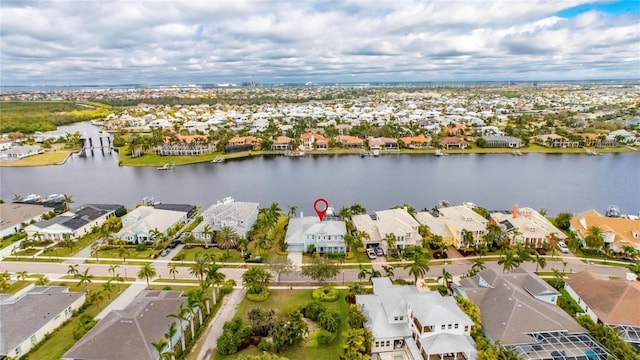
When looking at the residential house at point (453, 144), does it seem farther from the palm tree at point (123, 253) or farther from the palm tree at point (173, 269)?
the palm tree at point (123, 253)

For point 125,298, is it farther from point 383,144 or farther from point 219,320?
point 383,144

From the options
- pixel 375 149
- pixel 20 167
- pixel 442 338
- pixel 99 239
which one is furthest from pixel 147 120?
pixel 442 338

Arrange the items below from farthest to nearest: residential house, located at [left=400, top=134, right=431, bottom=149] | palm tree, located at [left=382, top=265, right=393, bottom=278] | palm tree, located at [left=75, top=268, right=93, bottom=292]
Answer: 1. residential house, located at [left=400, top=134, right=431, bottom=149]
2. palm tree, located at [left=382, top=265, right=393, bottom=278]
3. palm tree, located at [left=75, top=268, right=93, bottom=292]

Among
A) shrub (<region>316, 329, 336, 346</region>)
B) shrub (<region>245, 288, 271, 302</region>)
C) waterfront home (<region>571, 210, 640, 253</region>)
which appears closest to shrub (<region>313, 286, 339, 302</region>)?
shrub (<region>245, 288, 271, 302</region>)

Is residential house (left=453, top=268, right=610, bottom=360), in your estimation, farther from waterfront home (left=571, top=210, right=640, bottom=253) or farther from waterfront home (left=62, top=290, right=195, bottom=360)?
waterfront home (left=62, top=290, right=195, bottom=360)

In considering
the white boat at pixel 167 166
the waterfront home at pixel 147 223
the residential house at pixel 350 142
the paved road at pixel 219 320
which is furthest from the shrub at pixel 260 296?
the residential house at pixel 350 142

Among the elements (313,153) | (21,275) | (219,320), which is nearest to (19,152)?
(313,153)
